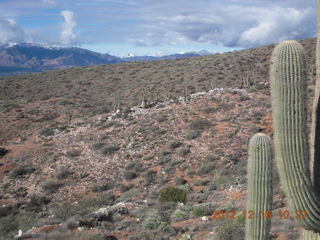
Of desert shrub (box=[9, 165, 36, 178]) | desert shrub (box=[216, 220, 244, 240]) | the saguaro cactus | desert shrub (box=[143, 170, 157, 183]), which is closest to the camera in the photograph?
the saguaro cactus

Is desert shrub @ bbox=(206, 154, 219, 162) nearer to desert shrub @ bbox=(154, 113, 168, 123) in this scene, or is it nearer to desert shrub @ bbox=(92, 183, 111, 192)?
desert shrub @ bbox=(92, 183, 111, 192)

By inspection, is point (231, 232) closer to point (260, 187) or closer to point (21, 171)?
point (260, 187)

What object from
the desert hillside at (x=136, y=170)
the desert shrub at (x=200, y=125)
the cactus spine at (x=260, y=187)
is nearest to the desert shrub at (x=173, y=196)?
the desert hillside at (x=136, y=170)

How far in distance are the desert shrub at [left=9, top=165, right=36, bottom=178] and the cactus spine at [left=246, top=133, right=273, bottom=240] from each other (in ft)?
46.5

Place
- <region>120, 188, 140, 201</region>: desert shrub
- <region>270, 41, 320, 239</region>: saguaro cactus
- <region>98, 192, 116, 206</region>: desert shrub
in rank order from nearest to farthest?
<region>270, 41, 320, 239</region>: saguaro cactus, <region>98, 192, 116, 206</region>: desert shrub, <region>120, 188, 140, 201</region>: desert shrub

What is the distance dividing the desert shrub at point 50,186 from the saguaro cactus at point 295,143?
12.2m

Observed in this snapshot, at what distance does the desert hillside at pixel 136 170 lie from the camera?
28.8ft

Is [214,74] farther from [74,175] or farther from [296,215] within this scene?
[296,215]

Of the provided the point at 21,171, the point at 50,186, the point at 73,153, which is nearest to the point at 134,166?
the point at 50,186

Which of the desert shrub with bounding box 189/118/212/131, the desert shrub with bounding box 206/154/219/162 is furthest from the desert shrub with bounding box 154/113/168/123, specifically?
the desert shrub with bounding box 206/154/219/162

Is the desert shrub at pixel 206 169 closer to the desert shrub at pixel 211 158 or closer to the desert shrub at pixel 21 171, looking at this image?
the desert shrub at pixel 211 158

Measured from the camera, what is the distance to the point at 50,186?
46.2 feet

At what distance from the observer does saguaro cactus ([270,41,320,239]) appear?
3840mm

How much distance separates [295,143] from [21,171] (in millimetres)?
15253
